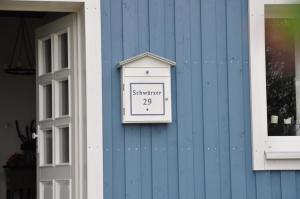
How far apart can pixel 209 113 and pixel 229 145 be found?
10.1 inches

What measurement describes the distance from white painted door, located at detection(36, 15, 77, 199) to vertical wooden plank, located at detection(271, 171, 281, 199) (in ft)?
4.45

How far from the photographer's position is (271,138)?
4.21 meters

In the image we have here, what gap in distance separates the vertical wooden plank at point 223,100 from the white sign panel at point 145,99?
46cm

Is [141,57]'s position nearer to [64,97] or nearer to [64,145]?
[64,97]

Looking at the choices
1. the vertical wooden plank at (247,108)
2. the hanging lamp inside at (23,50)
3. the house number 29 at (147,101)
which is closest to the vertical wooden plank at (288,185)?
the vertical wooden plank at (247,108)

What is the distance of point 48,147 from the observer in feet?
14.9

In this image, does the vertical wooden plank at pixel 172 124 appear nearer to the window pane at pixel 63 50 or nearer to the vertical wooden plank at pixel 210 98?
the vertical wooden plank at pixel 210 98

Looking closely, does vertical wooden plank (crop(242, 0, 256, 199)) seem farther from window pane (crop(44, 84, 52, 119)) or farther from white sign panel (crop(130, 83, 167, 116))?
window pane (crop(44, 84, 52, 119))

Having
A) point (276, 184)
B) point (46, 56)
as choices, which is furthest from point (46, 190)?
point (276, 184)

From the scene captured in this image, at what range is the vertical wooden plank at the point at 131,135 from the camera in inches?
159

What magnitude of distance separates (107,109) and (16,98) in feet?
15.5

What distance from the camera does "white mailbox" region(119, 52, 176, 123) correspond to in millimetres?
4004

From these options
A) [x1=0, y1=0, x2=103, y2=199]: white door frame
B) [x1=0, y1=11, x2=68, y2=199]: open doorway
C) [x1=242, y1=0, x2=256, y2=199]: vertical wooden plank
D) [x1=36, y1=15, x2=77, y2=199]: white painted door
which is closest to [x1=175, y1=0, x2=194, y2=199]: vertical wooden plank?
[x1=242, y1=0, x2=256, y2=199]: vertical wooden plank

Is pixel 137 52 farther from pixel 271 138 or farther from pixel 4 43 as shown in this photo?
pixel 4 43
